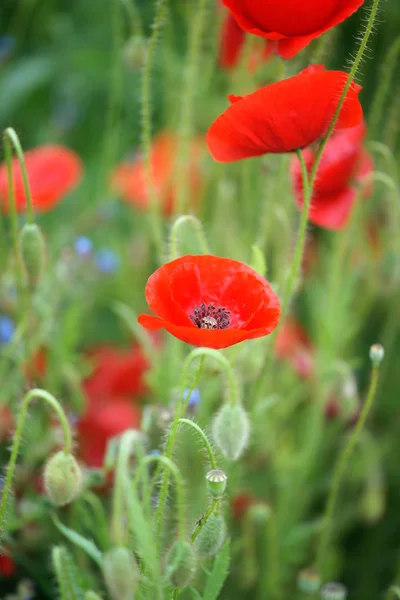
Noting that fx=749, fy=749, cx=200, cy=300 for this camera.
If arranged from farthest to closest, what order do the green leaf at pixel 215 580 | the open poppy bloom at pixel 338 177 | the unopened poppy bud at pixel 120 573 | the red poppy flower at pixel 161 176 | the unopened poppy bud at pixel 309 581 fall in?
the red poppy flower at pixel 161 176 < the open poppy bloom at pixel 338 177 < the unopened poppy bud at pixel 309 581 < the green leaf at pixel 215 580 < the unopened poppy bud at pixel 120 573

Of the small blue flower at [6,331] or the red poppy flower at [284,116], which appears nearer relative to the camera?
the red poppy flower at [284,116]

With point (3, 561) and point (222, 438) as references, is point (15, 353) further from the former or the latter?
point (222, 438)

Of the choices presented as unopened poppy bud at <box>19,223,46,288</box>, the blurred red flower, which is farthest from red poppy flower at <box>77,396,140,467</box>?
unopened poppy bud at <box>19,223,46,288</box>

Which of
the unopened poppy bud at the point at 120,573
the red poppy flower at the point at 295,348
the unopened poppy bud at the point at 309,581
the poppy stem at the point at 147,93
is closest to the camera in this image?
the unopened poppy bud at the point at 120,573

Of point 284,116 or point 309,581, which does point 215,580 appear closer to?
point 309,581

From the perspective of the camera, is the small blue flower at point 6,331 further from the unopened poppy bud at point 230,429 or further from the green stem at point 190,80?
the unopened poppy bud at point 230,429

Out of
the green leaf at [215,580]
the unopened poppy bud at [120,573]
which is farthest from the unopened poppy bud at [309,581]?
the unopened poppy bud at [120,573]
